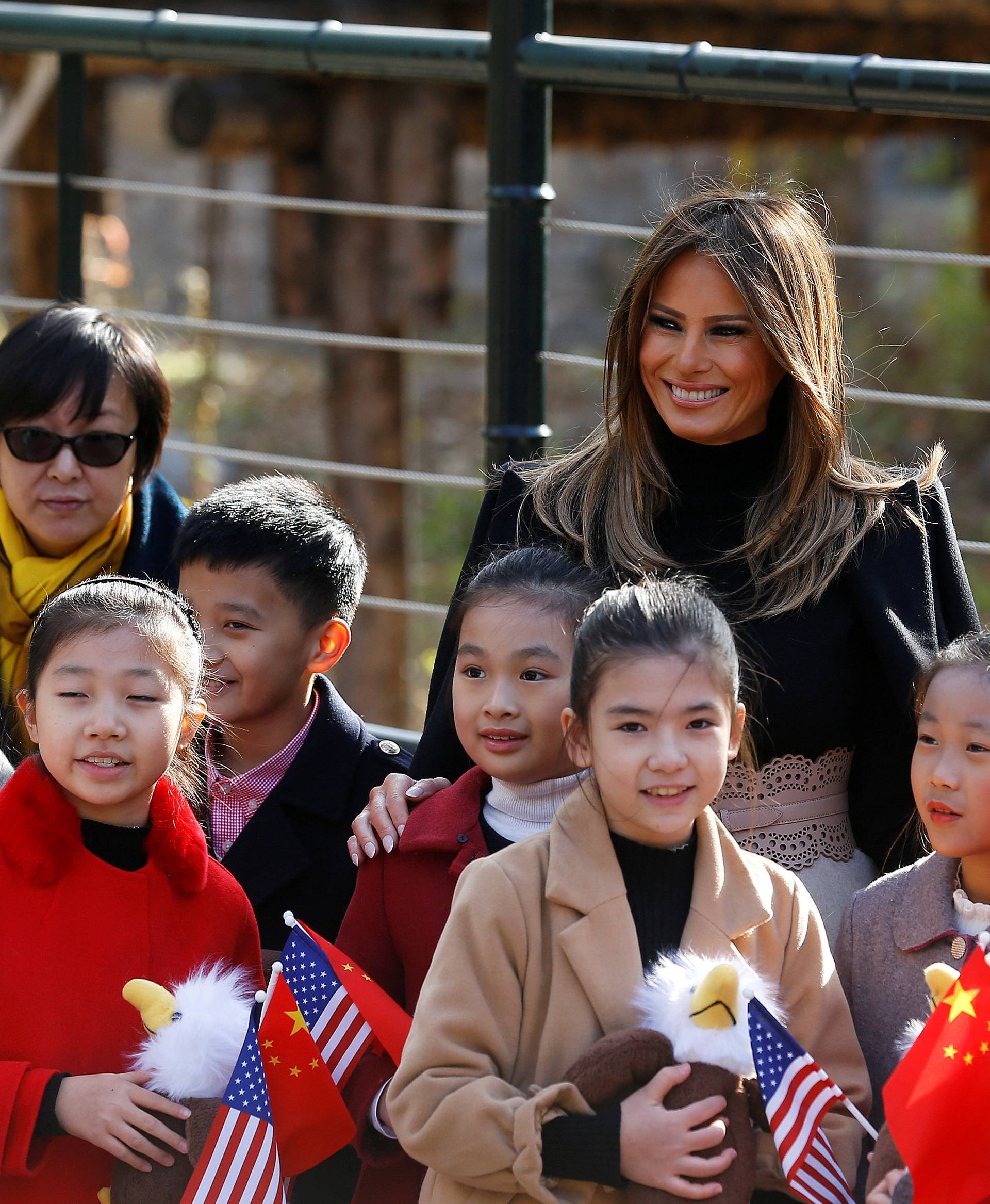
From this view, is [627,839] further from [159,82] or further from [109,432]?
[159,82]

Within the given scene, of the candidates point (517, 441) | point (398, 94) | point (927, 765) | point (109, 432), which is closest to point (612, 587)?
point (927, 765)

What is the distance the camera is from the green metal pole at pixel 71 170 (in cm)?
364

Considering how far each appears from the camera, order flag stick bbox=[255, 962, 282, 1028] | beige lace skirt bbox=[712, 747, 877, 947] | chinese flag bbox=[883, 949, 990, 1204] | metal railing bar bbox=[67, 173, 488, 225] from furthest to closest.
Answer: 1. metal railing bar bbox=[67, 173, 488, 225]
2. beige lace skirt bbox=[712, 747, 877, 947]
3. flag stick bbox=[255, 962, 282, 1028]
4. chinese flag bbox=[883, 949, 990, 1204]

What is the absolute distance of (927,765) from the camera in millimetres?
2033

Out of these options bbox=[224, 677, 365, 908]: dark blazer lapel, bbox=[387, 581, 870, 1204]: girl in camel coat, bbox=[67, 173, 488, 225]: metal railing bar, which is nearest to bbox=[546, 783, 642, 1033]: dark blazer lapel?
bbox=[387, 581, 870, 1204]: girl in camel coat

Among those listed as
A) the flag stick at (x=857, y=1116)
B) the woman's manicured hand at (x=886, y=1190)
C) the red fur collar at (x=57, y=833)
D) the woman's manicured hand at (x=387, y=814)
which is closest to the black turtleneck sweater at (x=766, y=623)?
the woman's manicured hand at (x=387, y=814)

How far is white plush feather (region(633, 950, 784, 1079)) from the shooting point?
5.99ft

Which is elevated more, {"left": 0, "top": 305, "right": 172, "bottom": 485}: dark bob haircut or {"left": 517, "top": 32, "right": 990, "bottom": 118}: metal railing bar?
{"left": 517, "top": 32, "right": 990, "bottom": 118}: metal railing bar

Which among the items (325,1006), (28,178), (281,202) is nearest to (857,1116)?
(325,1006)

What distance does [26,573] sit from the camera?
295 cm

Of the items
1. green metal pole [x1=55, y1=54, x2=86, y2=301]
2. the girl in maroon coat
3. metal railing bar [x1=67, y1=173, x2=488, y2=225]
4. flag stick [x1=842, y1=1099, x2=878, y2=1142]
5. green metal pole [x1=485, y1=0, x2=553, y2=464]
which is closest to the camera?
flag stick [x1=842, y1=1099, x2=878, y2=1142]

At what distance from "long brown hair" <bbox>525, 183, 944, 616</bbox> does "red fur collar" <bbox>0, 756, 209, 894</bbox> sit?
704mm

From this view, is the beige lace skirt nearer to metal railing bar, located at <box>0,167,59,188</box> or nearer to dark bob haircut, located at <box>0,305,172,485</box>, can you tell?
dark bob haircut, located at <box>0,305,172,485</box>

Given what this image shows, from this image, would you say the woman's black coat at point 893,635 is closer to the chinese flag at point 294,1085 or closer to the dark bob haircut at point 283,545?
the dark bob haircut at point 283,545
